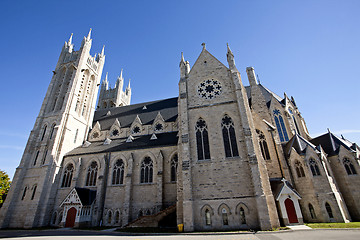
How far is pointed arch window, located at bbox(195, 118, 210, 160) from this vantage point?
17656 mm

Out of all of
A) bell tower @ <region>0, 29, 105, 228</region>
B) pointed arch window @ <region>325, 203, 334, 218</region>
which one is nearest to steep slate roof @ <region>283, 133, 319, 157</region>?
pointed arch window @ <region>325, 203, 334, 218</region>

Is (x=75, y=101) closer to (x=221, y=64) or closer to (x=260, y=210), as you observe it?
(x=221, y=64)

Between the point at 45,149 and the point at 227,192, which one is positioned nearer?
the point at 227,192

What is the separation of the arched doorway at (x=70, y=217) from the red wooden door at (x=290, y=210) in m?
22.6

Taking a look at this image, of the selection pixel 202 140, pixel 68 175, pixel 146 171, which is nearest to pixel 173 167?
pixel 146 171

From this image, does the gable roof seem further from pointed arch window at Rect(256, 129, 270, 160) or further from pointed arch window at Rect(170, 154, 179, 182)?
pointed arch window at Rect(256, 129, 270, 160)

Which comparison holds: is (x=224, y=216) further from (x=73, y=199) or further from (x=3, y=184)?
(x=3, y=184)

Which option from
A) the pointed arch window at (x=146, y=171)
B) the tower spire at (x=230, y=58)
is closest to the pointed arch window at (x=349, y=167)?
the tower spire at (x=230, y=58)

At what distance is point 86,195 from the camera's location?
21891mm

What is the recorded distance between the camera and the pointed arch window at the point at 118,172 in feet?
74.9

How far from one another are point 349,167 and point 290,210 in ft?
27.2

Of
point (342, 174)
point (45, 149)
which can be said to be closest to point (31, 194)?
point (45, 149)

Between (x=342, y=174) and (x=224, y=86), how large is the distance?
1499 cm

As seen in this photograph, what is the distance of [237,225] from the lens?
14664 mm
